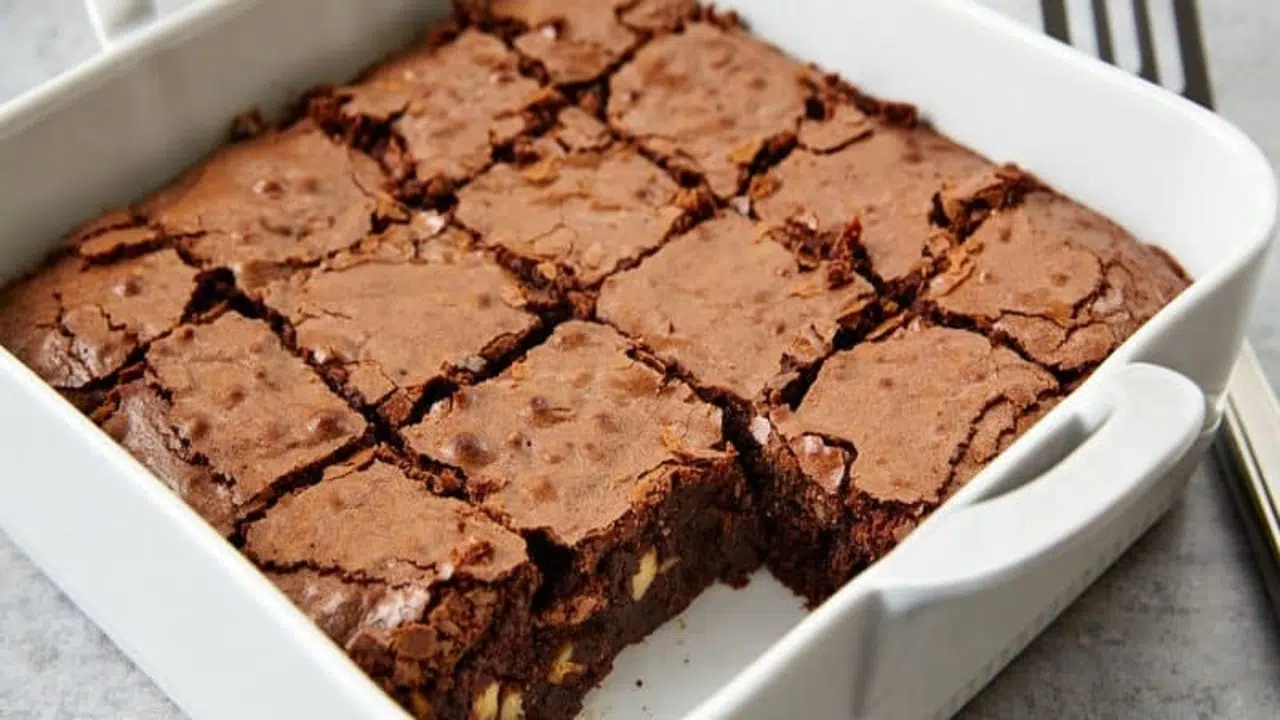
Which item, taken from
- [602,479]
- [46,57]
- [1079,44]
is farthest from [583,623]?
[46,57]

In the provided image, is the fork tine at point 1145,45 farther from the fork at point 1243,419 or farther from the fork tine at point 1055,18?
the fork tine at point 1055,18

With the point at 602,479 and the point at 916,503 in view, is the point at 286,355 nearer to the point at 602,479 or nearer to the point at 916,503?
the point at 602,479


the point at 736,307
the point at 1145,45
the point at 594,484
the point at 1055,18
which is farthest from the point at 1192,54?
the point at 594,484

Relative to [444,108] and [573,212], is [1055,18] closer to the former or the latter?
[573,212]

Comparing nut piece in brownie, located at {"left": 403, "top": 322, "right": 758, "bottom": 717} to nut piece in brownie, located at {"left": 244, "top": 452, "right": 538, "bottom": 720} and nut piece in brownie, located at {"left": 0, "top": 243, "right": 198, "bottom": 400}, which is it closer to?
nut piece in brownie, located at {"left": 244, "top": 452, "right": 538, "bottom": 720}

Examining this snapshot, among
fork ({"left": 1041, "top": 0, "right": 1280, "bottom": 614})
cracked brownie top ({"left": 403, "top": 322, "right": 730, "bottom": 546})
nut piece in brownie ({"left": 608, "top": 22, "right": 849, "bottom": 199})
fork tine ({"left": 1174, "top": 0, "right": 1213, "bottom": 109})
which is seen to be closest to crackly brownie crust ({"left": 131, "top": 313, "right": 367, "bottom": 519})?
cracked brownie top ({"left": 403, "top": 322, "right": 730, "bottom": 546})

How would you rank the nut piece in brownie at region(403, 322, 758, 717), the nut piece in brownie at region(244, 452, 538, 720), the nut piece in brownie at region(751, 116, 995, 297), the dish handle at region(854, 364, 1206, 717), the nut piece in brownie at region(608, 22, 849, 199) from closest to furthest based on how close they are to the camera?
the dish handle at region(854, 364, 1206, 717) → the nut piece in brownie at region(244, 452, 538, 720) → the nut piece in brownie at region(403, 322, 758, 717) → the nut piece in brownie at region(751, 116, 995, 297) → the nut piece in brownie at region(608, 22, 849, 199)

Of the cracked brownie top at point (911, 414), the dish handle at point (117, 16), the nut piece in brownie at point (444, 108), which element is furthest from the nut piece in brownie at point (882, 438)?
the dish handle at point (117, 16)
